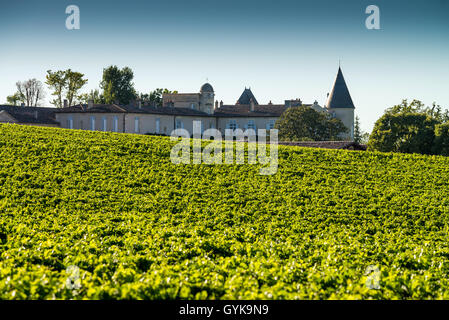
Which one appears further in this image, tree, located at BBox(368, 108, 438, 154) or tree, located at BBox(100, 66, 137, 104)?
tree, located at BBox(100, 66, 137, 104)

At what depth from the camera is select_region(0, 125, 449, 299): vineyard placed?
652 centimetres

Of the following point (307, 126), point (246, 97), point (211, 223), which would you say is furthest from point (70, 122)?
point (211, 223)

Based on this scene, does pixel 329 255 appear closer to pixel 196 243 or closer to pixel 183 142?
pixel 196 243

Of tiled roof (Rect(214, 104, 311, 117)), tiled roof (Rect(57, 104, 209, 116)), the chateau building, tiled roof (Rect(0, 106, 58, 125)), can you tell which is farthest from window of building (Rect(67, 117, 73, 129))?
tiled roof (Rect(214, 104, 311, 117))

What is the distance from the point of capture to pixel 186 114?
2315 inches

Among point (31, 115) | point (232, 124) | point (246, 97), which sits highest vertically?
point (246, 97)

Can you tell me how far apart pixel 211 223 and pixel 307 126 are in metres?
40.3

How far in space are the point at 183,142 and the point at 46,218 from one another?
36.2ft

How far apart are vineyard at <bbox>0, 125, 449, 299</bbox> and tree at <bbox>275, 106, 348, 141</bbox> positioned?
2902 cm

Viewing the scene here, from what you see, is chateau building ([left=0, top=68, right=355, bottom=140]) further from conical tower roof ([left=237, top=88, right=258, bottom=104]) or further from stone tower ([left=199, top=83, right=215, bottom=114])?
conical tower roof ([left=237, top=88, right=258, bottom=104])

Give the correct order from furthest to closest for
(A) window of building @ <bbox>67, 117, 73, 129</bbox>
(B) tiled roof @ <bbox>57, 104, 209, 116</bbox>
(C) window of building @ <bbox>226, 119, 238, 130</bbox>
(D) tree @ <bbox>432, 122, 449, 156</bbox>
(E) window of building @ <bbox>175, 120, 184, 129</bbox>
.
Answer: (C) window of building @ <bbox>226, 119, 238, 130</bbox>, (E) window of building @ <bbox>175, 120, 184, 129</bbox>, (A) window of building @ <bbox>67, 117, 73, 129</bbox>, (B) tiled roof @ <bbox>57, 104, 209, 116</bbox>, (D) tree @ <bbox>432, 122, 449, 156</bbox>

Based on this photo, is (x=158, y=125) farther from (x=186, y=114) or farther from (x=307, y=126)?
(x=307, y=126)

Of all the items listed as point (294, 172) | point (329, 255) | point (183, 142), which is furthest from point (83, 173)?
point (329, 255)

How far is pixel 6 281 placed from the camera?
19.3 ft
